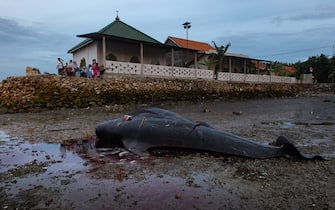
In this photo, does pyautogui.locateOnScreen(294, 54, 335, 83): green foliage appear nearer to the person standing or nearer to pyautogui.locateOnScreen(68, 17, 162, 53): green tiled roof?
pyautogui.locateOnScreen(68, 17, 162, 53): green tiled roof

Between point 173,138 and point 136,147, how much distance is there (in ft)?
2.29

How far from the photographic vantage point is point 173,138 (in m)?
4.98

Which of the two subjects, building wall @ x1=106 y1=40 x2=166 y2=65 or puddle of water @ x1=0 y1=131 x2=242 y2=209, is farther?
building wall @ x1=106 y1=40 x2=166 y2=65

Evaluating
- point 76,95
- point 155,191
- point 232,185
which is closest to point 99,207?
point 155,191

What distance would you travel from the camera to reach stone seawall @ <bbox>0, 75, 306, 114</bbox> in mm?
14797

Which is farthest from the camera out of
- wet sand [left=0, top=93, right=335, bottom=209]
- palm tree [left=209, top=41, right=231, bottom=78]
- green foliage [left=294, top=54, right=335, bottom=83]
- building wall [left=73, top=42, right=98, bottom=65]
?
green foliage [left=294, top=54, right=335, bottom=83]

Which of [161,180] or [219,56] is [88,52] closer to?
[219,56]

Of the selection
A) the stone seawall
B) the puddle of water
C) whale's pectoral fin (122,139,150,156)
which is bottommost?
the puddle of water

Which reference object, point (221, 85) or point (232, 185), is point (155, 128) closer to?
point (232, 185)

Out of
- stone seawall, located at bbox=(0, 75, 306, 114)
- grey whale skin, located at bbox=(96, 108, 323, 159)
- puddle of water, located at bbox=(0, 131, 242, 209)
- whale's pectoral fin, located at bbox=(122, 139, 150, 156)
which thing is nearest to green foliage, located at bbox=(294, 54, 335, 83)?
stone seawall, located at bbox=(0, 75, 306, 114)

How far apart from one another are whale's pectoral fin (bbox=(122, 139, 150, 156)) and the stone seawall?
1092cm

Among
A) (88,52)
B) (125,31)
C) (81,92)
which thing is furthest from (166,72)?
(81,92)

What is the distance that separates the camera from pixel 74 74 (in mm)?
17844

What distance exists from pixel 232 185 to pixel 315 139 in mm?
3959
